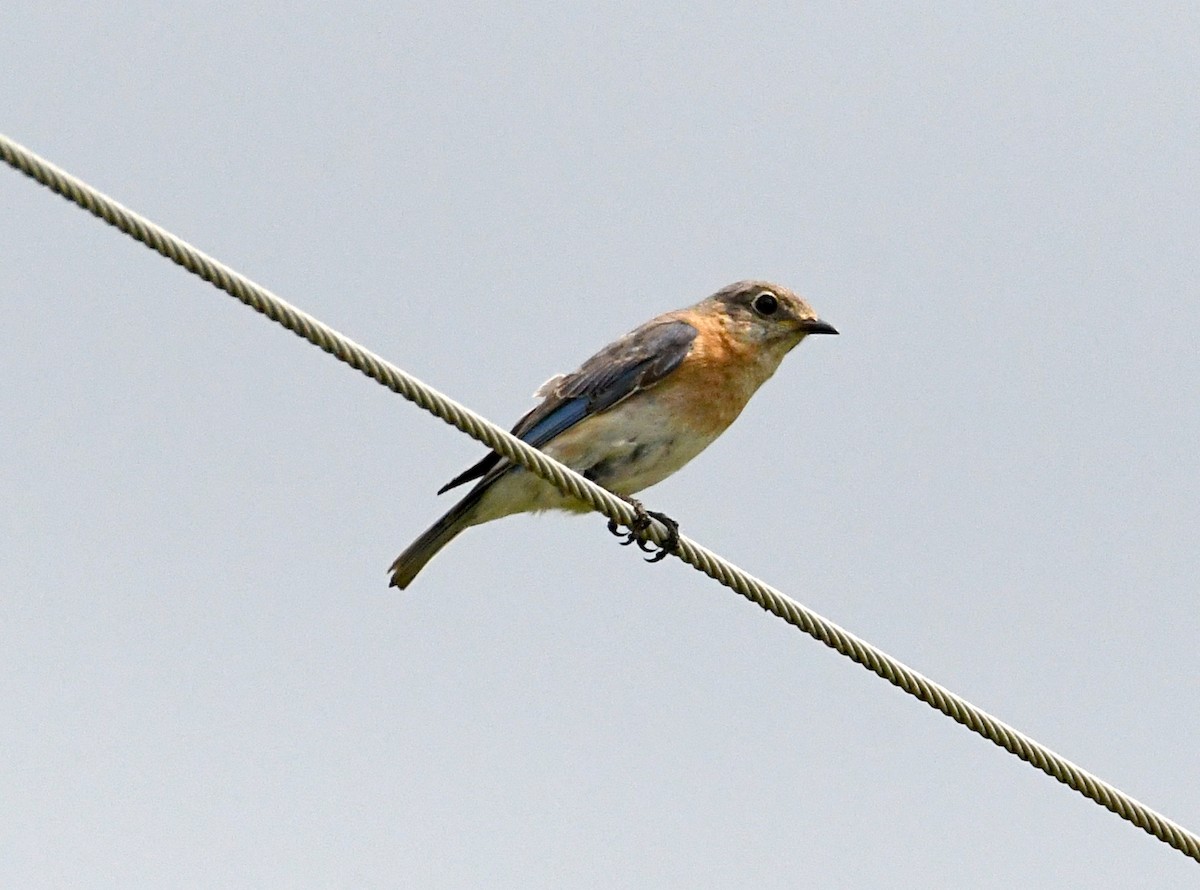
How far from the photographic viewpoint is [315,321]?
7.64m

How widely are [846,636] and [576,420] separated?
3688 millimetres

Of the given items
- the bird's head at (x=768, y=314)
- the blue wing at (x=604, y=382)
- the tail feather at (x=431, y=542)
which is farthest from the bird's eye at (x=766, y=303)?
the tail feather at (x=431, y=542)

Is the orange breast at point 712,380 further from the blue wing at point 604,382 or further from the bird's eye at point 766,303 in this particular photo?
the bird's eye at point 766,303

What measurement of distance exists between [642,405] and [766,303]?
128 cm

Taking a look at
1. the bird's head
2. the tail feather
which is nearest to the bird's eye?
the bird's head

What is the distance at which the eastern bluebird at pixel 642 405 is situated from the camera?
12055 millimetres

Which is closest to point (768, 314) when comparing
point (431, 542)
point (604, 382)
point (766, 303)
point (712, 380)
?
point (766, 303)

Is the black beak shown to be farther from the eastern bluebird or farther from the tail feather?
the tail feather

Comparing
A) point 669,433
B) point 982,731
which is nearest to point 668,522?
point 669,433

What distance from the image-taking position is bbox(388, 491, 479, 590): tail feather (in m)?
12.5

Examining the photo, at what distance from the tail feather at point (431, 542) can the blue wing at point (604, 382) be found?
0.15m

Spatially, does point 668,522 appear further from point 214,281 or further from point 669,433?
point 214,281

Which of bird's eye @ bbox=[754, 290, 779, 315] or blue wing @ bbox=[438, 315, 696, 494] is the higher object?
bird's eye @ bbox=[754, 290, 779, 315]

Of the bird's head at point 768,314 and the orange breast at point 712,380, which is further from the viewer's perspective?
the bird's head at point 768,314
